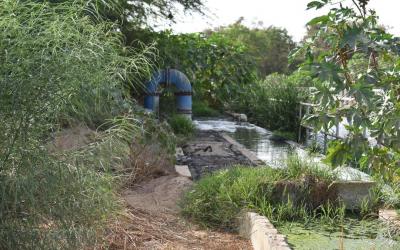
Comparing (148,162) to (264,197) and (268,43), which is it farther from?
(268,43)

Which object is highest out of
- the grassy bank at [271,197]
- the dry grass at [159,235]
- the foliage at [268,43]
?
the foliage at [268,43]

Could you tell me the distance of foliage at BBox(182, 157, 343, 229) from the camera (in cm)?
521

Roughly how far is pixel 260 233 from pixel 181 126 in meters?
9.44

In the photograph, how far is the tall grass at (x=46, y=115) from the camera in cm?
284

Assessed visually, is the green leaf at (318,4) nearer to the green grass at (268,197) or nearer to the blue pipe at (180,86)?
the green grass at (268,197)

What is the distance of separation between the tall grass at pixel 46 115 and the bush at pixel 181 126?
10.2 metres

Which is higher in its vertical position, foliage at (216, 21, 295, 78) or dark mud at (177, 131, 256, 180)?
foliage at (216, 21, 295, 78)

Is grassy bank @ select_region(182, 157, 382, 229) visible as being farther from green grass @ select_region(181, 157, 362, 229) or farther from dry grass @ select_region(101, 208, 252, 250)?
dry grass @ select_region(101, 208, 252, 250)

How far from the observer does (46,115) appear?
296 cm

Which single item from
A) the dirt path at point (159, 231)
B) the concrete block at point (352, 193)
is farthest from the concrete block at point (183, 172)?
the concrete block at point (352, 193)

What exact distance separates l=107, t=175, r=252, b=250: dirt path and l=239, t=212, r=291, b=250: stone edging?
0.30 feet

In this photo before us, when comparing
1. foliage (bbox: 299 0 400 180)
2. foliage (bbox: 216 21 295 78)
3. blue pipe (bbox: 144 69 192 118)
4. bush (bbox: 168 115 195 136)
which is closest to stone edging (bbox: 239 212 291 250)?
foliage (bbox: 299 0 400 180)

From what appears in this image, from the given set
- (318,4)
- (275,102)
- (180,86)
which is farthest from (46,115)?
(275,102)

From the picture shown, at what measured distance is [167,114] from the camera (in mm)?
15727
